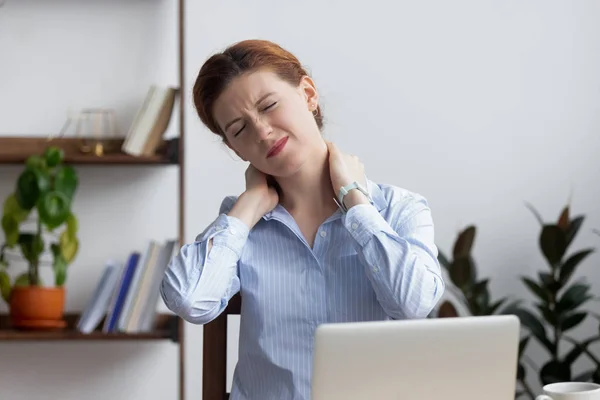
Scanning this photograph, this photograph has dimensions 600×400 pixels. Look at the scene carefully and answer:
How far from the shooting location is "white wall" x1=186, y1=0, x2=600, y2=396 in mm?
3082

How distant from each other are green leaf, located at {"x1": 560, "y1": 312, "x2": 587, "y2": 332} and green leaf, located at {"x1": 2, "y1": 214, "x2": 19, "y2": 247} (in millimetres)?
1675

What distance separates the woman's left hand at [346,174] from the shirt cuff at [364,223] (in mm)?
21

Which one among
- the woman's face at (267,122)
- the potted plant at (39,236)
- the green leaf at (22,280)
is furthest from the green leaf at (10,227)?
the woman's face at (267,122)

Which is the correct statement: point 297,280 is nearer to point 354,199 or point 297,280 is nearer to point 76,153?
point 354,199

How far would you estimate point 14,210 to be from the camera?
112 inches

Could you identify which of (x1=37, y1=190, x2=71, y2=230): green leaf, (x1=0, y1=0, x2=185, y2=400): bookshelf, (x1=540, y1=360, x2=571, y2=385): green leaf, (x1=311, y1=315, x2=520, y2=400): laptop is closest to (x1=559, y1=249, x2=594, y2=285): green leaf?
(x1=540, y1=360, x2=571, y2=385): green leaf

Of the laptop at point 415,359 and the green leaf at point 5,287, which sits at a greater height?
the laptop at point 415,359

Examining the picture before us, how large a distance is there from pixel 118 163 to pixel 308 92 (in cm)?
133

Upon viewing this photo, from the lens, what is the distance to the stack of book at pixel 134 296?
283cm

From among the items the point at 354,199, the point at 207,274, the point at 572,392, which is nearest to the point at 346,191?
the point at 354,199

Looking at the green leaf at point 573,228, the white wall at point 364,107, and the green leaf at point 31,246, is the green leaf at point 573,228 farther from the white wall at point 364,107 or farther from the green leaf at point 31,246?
the green leaf at point 31,246

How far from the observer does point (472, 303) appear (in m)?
2.87

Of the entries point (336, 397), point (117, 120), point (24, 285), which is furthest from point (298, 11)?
point (336, 397)

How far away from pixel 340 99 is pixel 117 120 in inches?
28.9
